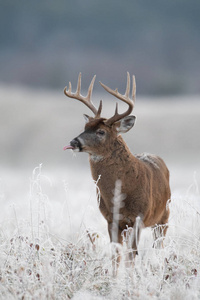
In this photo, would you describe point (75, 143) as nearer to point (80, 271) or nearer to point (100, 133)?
point (100, 133)

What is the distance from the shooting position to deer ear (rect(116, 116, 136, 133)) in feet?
21.2

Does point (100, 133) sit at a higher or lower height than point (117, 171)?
higher

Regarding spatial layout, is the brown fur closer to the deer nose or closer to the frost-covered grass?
the deer nose

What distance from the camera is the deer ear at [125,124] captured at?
21.2 ft

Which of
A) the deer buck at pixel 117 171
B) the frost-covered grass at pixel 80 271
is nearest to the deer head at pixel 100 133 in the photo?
the deer buck at pixel 117 171

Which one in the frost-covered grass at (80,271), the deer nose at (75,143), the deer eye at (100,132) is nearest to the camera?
the frost-covered grass at (80,271)

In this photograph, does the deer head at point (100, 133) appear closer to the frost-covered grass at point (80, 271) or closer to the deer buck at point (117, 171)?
the deer buck at point (117, 171)

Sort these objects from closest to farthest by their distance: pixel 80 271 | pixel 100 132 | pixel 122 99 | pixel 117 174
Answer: pixel 80 271 < pixel 117 174 < pixel 100 132 < pixel 122 99

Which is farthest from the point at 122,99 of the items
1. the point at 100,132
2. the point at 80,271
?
the point at 80,271

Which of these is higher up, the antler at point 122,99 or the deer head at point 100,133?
the antler at point 122,99

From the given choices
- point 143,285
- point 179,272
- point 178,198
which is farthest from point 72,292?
point 178,198

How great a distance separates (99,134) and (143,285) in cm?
231

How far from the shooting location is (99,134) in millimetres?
6324

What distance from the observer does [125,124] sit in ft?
21.2
